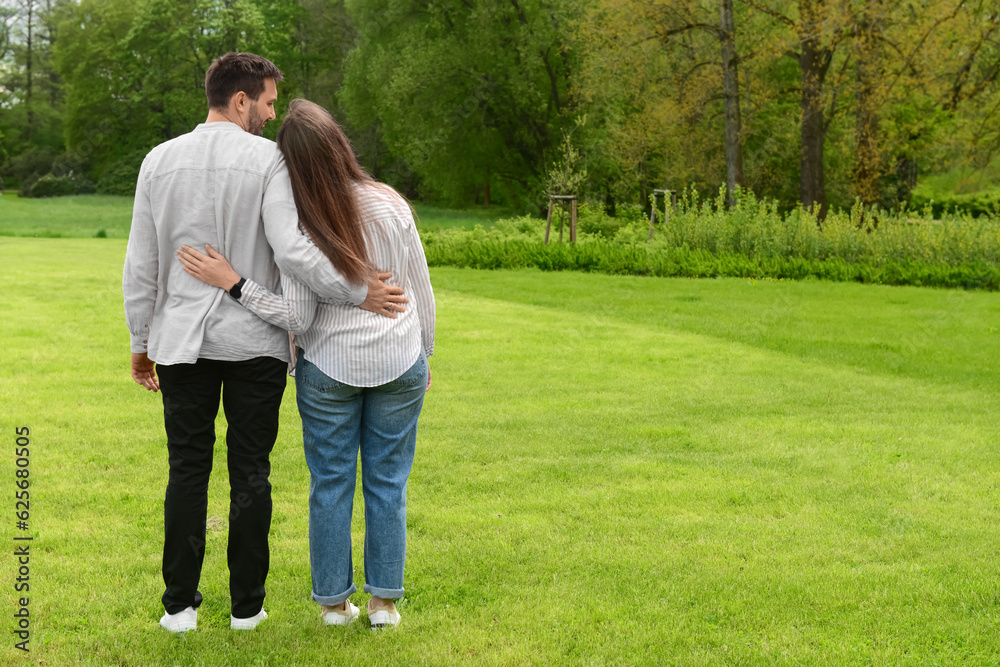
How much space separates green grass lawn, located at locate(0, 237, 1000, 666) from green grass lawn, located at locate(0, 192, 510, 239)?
20.3 m

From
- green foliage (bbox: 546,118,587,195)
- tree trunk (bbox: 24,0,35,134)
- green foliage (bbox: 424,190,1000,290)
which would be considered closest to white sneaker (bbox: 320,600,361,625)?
green foliage (bbox: 424,190,1000,290)

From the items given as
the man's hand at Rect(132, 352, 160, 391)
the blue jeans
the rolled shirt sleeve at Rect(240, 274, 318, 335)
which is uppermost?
the rolled shirt sleeve at Rect(240, 274, 318, 335)

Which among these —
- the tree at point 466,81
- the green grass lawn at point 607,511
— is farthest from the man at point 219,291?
the tree at point 466,81

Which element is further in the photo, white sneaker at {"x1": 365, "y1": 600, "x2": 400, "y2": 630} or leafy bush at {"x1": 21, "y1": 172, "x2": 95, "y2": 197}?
leafy bush at {"x1": 21, "y1": 172, "x2": 95, "y2": 197}

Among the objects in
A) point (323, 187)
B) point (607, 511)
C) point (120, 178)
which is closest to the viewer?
point (323, 187)

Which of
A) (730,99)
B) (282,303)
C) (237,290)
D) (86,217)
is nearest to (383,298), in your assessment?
(282,303)

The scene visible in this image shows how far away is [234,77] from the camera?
10.7ft

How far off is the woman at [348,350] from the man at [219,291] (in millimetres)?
66

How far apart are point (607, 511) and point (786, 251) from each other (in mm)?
13141

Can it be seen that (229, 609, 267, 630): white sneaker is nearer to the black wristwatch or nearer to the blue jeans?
the blue jeans

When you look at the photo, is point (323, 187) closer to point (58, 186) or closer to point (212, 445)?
point (212, 445)

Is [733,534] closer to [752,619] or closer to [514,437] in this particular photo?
[752,619]

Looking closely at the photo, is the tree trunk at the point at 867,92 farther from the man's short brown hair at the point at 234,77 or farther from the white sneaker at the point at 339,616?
the white sneaker at the point at 339,616

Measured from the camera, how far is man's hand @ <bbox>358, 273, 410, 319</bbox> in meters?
3.29
